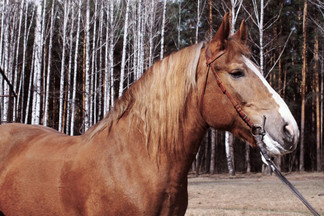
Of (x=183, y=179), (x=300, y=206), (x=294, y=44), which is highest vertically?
(x=294, y=44)

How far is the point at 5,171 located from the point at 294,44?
→ 26.6 metres

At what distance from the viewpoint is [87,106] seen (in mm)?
12977

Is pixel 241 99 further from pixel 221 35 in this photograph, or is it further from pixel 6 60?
pixel 6 60

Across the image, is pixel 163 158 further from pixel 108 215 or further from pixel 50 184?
pixel 50 184

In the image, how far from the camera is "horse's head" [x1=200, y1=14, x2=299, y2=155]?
1958 mm

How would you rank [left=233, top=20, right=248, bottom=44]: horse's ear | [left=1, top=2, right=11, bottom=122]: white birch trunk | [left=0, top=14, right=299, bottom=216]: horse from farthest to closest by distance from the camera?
[left=1, top=2, right=11, bottom=122]: white birch trunk < [left=233, top=20, right=248, bottom=44]: horse's ear < [left=0, top=14, right=299, bottom=216]: horse

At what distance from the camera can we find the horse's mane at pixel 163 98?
2.24 metres

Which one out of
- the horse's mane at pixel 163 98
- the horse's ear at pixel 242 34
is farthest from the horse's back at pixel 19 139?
the horse's ear at pixel 242 34

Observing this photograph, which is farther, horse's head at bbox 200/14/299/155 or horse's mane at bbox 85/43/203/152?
horse's mane at bbox 85/43/203/152

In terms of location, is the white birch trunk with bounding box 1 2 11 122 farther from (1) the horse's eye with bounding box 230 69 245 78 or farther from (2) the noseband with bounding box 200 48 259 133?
(1) the horse's eye with bounding box 230 69 245 78

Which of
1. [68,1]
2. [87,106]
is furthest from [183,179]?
[68,1]

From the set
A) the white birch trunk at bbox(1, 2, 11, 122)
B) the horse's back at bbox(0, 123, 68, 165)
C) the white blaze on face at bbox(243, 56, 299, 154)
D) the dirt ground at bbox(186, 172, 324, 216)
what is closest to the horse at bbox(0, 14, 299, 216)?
the white blaze on face at bbox(243, 56, 299, 154)

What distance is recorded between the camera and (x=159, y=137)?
2.23 metres

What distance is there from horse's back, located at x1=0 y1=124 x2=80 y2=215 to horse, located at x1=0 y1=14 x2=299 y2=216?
0.03ft
